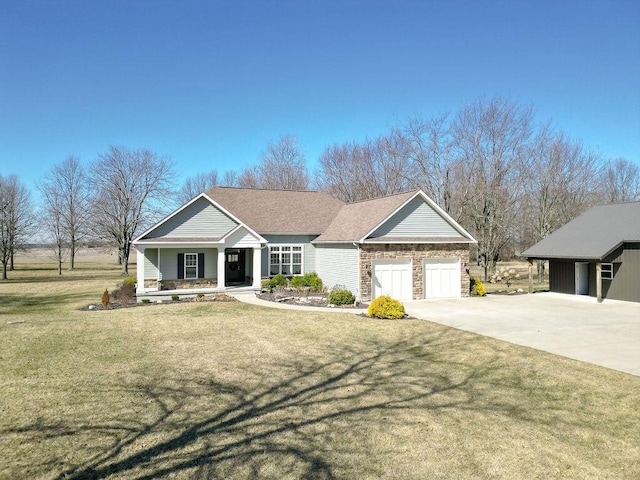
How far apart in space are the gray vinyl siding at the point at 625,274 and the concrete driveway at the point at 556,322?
2.17 ft

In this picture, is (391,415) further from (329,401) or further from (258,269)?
(258,269)

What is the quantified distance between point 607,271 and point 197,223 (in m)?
21.6

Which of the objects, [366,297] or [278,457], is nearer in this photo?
[278,457]

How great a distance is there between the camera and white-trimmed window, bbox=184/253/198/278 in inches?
933

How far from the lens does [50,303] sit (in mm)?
22016

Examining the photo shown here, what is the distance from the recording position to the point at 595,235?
2338 centimetres

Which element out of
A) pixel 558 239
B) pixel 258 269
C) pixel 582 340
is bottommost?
pixel 582 340

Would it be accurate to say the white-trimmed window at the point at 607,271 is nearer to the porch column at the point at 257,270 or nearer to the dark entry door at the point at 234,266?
the porch column at the point at 257,270

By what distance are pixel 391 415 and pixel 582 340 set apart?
8.75m

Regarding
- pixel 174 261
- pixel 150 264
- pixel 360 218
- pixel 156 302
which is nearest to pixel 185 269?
pixel 174 261

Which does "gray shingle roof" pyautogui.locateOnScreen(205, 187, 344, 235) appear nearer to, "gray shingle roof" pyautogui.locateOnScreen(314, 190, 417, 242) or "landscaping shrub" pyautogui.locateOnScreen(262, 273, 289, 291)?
"gray shingle roof" pyautogui.locateOnScreen(314, 190, 417, 242)

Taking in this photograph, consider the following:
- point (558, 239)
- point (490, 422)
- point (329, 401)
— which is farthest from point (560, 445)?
point (558, 239)

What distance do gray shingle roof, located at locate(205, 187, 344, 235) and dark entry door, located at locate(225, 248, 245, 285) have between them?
2297 millimetres

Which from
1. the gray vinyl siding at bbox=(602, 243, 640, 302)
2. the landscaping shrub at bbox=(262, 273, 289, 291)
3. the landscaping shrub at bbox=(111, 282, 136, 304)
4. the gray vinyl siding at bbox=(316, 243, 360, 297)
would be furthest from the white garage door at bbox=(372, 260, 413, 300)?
the landscaping shrub at bbox=(111, 282, 136, 304)
